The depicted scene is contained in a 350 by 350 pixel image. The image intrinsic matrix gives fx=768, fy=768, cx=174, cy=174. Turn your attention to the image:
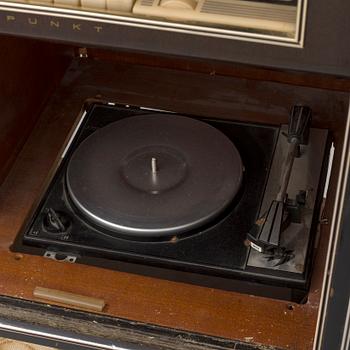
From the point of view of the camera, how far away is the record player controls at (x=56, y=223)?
38.8 inches

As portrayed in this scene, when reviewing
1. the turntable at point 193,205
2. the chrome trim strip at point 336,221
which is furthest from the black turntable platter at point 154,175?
the chrome trim strip at point 336,221

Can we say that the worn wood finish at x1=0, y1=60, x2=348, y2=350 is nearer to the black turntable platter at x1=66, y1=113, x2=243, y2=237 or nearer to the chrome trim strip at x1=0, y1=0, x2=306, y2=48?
the black turntable platter at x1=66, y1=113, x2=243, y2=237

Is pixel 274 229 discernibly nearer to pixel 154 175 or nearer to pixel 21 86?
pixel 154 175

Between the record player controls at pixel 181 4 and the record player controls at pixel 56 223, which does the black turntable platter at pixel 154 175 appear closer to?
the record player controls at pixel 56 223

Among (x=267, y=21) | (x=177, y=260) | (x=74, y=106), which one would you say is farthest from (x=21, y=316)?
(x=267, y=21)

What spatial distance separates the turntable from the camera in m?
0.94

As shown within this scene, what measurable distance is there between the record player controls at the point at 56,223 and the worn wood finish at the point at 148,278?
0.13 ft

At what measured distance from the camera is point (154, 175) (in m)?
1.02

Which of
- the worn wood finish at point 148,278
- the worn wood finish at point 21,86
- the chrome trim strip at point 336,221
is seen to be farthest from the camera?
the worn wood finish at point 21,86

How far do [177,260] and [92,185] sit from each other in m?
0.16

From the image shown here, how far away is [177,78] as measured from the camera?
127 cm

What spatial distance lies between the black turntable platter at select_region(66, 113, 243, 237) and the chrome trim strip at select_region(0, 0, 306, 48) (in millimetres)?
303

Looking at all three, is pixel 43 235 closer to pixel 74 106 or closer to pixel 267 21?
pixel 74 106

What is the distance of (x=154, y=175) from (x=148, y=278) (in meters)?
0.14
